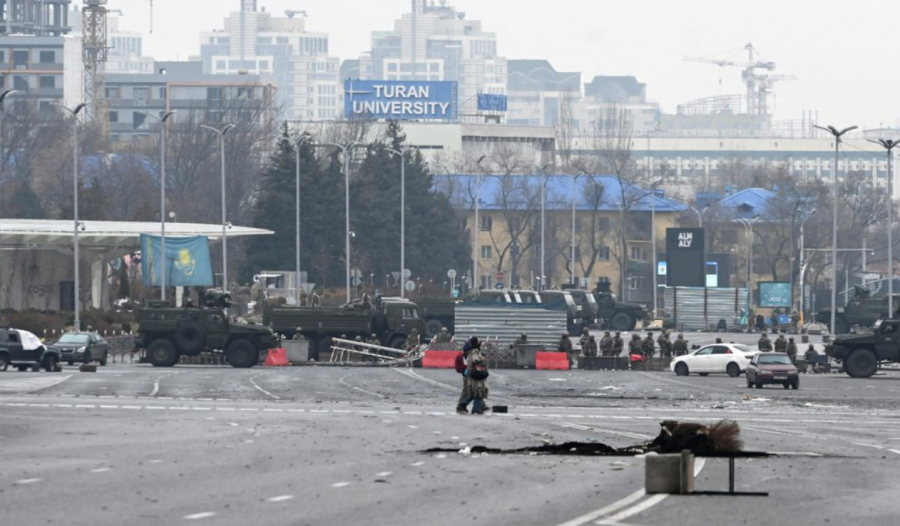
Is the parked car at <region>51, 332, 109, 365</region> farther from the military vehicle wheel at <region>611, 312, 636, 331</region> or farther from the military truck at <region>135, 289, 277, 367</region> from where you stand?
the military vehicle wheel at <region>611, 312, 636, 331</region>

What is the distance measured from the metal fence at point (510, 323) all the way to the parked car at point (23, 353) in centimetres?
1673

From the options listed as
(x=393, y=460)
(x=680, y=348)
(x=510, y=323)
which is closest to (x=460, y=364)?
(x=393, y=460)

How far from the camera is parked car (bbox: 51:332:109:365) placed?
5753cm

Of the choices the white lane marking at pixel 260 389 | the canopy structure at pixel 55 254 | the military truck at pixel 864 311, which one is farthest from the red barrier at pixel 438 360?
the military truck at pixel 864 311

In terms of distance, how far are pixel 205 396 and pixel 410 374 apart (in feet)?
49.0

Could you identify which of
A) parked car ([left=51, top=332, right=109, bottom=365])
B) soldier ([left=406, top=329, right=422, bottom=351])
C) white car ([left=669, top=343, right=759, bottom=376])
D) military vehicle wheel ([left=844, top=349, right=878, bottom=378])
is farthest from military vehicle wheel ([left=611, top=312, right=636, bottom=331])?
parked car ([left=51, top=332, right=109, bottom=365])

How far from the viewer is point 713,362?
55688 millimetres

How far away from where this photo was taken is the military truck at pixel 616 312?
9038 cm

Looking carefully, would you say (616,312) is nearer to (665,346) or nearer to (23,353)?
(665,346)

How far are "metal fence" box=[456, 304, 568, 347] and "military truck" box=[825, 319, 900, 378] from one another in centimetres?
1144

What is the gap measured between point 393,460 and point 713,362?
35.5 meters

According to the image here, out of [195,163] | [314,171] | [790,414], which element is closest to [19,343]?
[790,414]

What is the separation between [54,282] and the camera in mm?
85000

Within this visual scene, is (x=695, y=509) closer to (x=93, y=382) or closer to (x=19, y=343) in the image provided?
(x=93, y=382)
